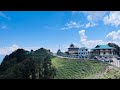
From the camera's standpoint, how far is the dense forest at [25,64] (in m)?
4.17

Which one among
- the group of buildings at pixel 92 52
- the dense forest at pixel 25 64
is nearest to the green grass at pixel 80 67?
the group of buildings at pixel 92 52

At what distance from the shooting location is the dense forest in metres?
4.17

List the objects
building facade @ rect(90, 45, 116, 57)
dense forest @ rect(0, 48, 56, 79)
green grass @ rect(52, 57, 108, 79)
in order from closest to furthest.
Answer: dense forest @ rect(0, 48, 56, 79) → building facade @ rect(90, 45, 116, 57) → green grass @ rect(52, 57, 108, 79)

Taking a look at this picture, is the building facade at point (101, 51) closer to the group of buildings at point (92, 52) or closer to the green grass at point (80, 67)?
the group of buildings at point (92, 52)

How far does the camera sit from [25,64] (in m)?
4.77

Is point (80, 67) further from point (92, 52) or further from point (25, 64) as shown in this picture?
point (25, 64)

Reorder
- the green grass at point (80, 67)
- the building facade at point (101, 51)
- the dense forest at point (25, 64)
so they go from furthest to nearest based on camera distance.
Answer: the green grass at point (80, 67), the building facade at point (101, 51), the dense forest at point (25, 64)

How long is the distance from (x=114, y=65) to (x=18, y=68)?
3626 millimetres

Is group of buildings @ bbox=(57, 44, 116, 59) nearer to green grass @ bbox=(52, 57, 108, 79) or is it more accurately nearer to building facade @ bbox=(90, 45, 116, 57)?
building facade @ bbox=(90, 45, 116, 57)

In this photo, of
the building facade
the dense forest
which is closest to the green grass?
the building facade

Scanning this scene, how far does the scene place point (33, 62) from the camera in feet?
19.7

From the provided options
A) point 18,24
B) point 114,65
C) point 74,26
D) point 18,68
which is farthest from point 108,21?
point 18,68

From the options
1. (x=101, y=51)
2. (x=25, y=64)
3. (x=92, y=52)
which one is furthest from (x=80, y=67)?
(x=25, y=64)
